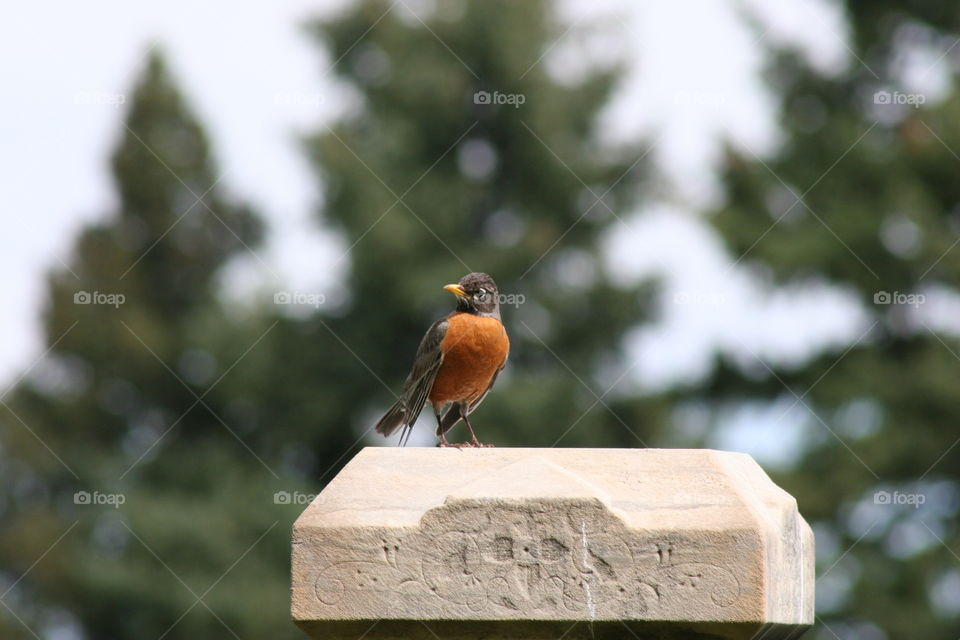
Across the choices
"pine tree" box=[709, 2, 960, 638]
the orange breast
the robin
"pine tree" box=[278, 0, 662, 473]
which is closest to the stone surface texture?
the robin

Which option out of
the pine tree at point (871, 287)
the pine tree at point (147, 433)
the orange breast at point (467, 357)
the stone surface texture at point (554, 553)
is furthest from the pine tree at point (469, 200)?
the stone surface texture at point (554, 553)

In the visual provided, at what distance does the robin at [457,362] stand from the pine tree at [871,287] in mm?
10478

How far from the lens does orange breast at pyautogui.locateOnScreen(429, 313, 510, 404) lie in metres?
7.01

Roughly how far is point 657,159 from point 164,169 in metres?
8.99

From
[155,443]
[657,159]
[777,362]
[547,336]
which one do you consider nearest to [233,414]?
[155,443]

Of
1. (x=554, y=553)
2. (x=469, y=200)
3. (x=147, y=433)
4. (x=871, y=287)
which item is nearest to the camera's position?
(x=554, y=553)

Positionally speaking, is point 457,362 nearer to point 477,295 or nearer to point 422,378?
point 422,378

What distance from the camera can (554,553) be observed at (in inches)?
172

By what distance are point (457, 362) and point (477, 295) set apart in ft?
1.61

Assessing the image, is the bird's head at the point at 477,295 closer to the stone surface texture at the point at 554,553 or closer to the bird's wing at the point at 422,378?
the bird's wing at the point at 422,378

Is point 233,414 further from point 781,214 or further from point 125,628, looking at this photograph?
point 781,214

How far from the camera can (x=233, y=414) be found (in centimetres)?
2362

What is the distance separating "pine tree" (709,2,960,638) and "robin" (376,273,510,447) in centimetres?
1048

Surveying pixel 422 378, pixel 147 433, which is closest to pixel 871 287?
pixel 422 378
